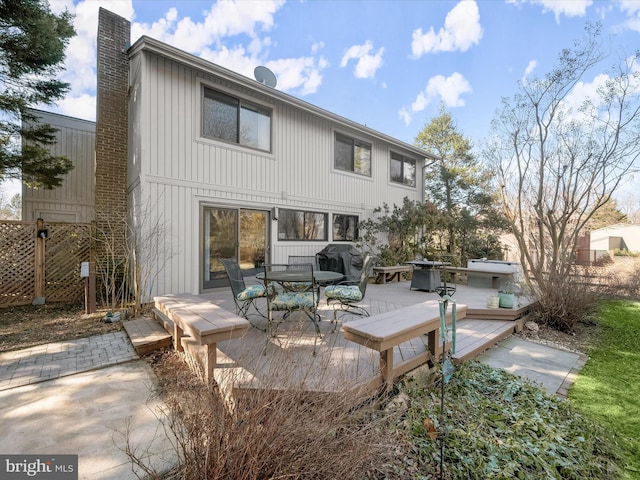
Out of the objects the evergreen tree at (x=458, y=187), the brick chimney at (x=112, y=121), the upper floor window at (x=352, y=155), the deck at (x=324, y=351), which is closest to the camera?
the deck at (x=324, y=351)

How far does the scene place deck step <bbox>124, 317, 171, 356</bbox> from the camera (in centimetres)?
375

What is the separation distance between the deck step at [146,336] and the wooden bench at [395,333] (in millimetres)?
2654

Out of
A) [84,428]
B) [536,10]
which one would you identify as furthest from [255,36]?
[84,428]

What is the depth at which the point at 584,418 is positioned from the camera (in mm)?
2773

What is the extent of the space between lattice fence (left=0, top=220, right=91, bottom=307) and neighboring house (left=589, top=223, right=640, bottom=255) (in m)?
28.2

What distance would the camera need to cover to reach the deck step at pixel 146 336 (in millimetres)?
3754

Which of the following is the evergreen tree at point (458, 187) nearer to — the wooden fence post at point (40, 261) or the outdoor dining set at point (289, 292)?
the outdoor dining set at point (289, 292)

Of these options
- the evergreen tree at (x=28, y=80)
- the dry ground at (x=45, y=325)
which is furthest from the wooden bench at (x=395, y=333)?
the evergreen tree at (x=28, y=80)

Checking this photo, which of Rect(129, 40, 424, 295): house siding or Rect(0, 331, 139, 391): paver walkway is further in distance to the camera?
Rect(129, 40, 424, 295): house siding

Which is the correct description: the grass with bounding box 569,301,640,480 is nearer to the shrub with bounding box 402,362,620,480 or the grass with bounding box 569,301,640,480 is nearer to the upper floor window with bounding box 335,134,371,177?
the shrub with bounding box 402,362,620,480

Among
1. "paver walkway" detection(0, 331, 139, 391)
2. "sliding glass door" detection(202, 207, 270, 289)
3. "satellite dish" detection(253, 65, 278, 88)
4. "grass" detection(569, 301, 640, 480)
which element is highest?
"satellite dish" detection(253, 65, 278, 88)

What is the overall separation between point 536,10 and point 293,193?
733cm

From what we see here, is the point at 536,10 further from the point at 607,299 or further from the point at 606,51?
the point at 607,299

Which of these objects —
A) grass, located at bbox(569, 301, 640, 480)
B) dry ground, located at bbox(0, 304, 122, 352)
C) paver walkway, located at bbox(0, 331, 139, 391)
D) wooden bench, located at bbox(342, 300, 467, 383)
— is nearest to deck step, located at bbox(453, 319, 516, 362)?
wooden bench, located at bbox(342, 300, 467, 383)
